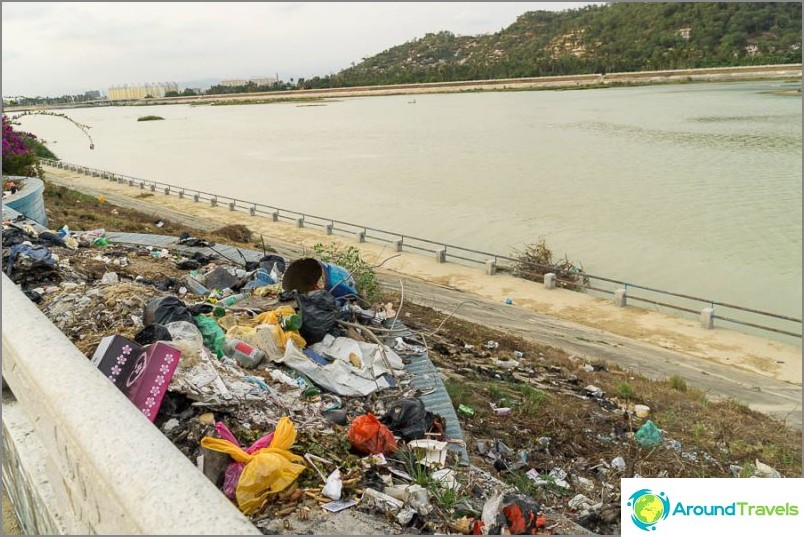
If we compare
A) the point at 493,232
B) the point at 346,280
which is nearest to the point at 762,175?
the point at 493,232

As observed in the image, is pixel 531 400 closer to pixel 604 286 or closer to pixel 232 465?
pixel 232 465

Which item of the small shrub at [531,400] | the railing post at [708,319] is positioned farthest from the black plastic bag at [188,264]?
the railing post at [708,319]

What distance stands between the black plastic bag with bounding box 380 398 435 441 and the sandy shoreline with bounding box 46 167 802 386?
31.9ft

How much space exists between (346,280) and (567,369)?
4369 mm

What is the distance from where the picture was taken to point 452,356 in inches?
419

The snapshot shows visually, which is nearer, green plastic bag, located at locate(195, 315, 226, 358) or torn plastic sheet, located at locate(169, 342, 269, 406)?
torn plastic sheet, located at locate(169, 342, 269, 406)

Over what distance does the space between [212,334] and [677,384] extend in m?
8.00

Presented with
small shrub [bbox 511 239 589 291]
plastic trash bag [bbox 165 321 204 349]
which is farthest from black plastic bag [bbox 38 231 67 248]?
small shrub [bbox 511 239 589 291]

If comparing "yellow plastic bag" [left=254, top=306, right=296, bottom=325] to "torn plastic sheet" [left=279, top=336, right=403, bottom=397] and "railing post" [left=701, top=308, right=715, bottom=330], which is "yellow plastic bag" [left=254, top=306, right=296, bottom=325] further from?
"railing post" [left=701, top=308, right=715, bottom=330]

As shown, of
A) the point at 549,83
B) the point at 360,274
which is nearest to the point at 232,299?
the point at 360,274

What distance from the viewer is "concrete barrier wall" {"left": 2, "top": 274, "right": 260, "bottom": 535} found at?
1849 mm

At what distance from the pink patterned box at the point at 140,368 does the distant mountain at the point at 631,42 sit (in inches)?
4141

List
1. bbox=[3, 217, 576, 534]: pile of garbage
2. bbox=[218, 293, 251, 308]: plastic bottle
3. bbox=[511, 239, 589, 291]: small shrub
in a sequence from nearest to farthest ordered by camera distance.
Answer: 1. bbox=[3, 217, 576, 534]: pile of garbage
2. bbox=[218, 293, 251, 308]: plastic bottle
3. bbox=[511, 239, 589, 291]: small shrub

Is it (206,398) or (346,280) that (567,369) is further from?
(206,398)
